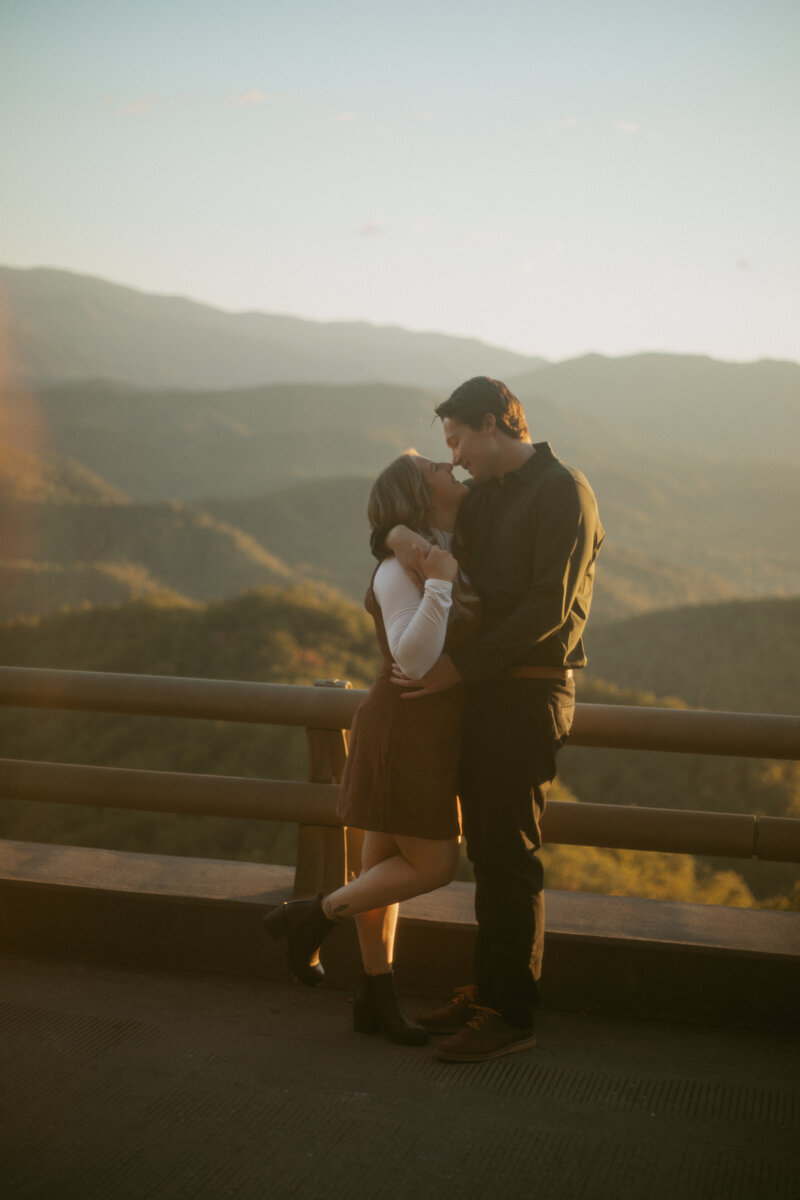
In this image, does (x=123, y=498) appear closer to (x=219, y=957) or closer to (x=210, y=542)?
(x=210, y=542)

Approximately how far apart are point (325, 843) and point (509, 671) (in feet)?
3.38

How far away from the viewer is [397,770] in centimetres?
339

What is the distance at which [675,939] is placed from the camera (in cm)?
368

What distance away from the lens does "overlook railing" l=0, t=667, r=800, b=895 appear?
146 inches

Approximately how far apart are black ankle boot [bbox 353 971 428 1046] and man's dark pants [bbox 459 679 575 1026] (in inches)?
9.4

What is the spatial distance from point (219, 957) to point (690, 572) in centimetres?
15457

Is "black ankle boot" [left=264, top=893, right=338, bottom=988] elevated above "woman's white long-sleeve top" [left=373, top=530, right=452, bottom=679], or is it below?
below

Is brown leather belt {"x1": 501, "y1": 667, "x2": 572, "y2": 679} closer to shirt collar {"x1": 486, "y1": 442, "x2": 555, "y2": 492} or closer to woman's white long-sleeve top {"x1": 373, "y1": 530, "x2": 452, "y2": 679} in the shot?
woman's white long-sleeve top {"x1": 373, "y1": 530, "x2": 452, "y2": 679}

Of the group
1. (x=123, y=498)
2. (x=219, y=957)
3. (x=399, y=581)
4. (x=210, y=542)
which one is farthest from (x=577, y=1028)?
(x=123, y=498)

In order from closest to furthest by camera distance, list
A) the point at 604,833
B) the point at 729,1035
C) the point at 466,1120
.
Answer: the point at 466,1120 → the point at 729,1035 → the point at 604,833

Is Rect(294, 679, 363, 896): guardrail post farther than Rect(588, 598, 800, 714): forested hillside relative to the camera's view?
No

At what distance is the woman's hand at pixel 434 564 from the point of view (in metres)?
3.21

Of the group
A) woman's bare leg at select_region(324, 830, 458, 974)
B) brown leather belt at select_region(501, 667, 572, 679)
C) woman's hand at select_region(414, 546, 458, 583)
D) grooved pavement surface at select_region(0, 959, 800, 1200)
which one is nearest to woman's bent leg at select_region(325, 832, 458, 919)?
woman's bare leg at select_region(324, 830, 458, 974)

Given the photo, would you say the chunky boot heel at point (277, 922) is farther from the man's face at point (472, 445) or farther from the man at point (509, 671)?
the man's face at point (472, 445)
